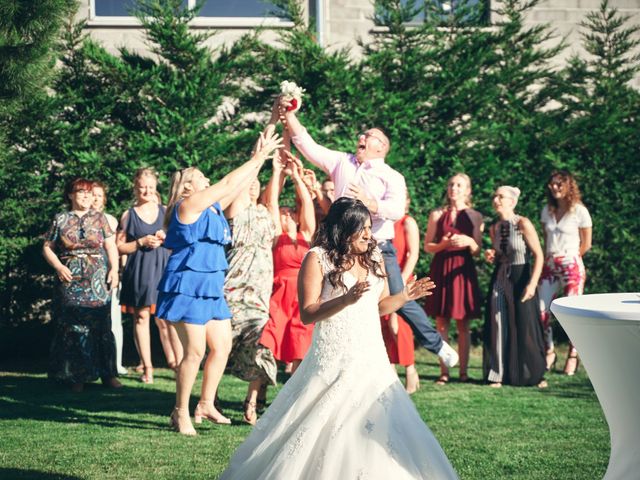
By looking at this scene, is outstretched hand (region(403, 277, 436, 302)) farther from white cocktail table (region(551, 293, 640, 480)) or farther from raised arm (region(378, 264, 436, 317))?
white cocktail table (region(551, 293, 640, 480))

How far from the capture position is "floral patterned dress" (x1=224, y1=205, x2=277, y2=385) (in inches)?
273

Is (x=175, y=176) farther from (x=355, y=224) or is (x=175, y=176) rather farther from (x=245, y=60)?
(x=245, y=60)

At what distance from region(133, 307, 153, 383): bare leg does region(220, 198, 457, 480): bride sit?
4.20 metres

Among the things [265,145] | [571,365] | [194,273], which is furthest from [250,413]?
[571,365]

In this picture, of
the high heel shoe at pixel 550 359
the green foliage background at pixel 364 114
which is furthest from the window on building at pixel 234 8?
the high heel shoe at pixel 550 359

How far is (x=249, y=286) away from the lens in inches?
279

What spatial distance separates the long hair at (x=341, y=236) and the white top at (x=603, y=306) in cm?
106

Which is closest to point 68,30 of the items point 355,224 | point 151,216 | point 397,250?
point 151,216

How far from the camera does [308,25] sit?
9.65 metres

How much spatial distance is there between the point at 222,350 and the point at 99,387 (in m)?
2.30

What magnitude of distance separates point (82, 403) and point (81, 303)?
1028mm

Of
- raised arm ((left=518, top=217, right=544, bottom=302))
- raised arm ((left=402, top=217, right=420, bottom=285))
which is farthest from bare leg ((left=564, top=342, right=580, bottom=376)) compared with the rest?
raised arm ((left=402, top=217, right=420, bottom=285))

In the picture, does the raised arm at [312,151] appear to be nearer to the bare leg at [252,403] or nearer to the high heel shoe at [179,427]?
the bare leg at [252,403]

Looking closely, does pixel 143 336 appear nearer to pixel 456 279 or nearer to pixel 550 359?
pixel 456 279
